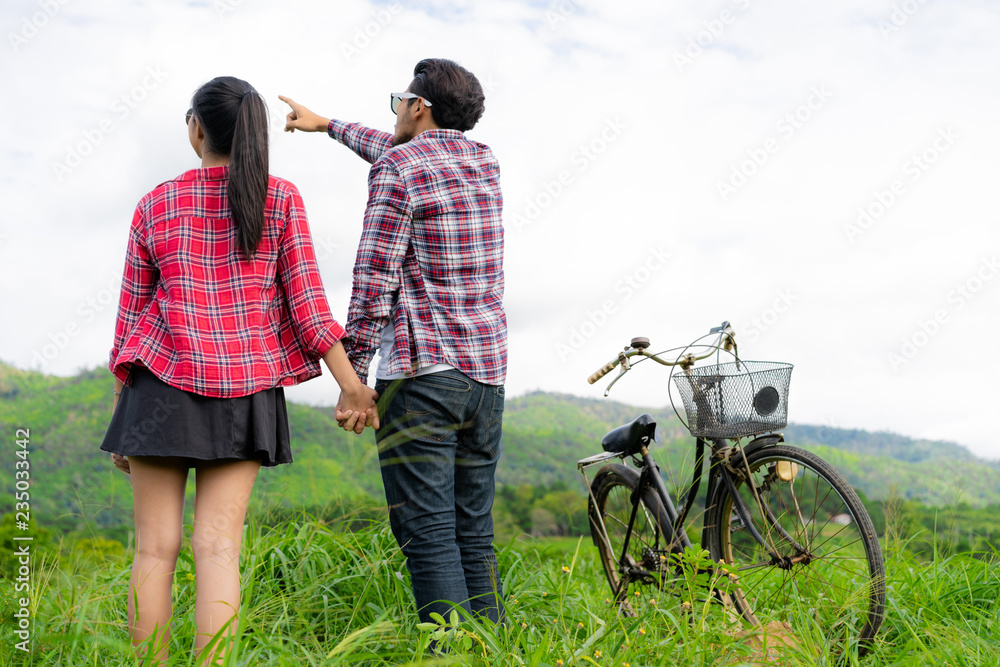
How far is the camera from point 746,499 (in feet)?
9.03

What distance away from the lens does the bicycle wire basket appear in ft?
8.44

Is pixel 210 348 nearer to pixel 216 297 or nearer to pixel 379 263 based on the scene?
pixel 216 297

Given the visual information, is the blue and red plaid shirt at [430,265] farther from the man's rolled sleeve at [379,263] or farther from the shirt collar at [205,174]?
the shirt collar at [205,174]

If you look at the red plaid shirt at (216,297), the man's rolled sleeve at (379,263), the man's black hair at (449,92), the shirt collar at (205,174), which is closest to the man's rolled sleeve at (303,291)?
the red plaid shirt at (216,297)

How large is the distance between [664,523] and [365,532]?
1248mm

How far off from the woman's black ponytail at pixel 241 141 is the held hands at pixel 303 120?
2.16 ft

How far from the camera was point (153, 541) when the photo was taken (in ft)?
6.46

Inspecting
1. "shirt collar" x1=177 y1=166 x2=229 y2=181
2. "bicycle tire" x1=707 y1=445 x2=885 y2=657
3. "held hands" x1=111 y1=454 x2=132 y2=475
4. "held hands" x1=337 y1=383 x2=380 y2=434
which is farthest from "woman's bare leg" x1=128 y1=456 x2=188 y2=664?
"bicycle tire" x1=707 y1=445 x2=885 y2=657

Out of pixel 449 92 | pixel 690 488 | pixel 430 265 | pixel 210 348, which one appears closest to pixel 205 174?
pixel 210 348

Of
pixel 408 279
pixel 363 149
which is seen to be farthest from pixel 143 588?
pixel 363 149

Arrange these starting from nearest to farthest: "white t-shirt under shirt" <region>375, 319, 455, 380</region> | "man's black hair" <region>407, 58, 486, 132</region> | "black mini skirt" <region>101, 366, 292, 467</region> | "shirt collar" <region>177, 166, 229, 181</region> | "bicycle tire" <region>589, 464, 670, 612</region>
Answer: "black mini skirt" <region>101, 366, 292, 467</region> < "shirt collar" <region>177, 166, 229, 181</region> < "white t-shirt under shirt" <region>375, 319, 455, 380</region> < "man's black hair" <region>407, 58, 486, 132</region> < "bicycle tire" <region>589, 464, 670, 612</region>

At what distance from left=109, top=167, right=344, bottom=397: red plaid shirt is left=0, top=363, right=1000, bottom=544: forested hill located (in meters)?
0.29

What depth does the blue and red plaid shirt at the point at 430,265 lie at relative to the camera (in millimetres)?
2178

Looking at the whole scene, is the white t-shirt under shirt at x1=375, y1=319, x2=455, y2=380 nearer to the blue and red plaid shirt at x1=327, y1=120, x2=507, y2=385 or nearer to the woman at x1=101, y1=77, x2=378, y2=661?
the blue and red plaid shirt at x1=327, y1=120, x2=507, y2=385
